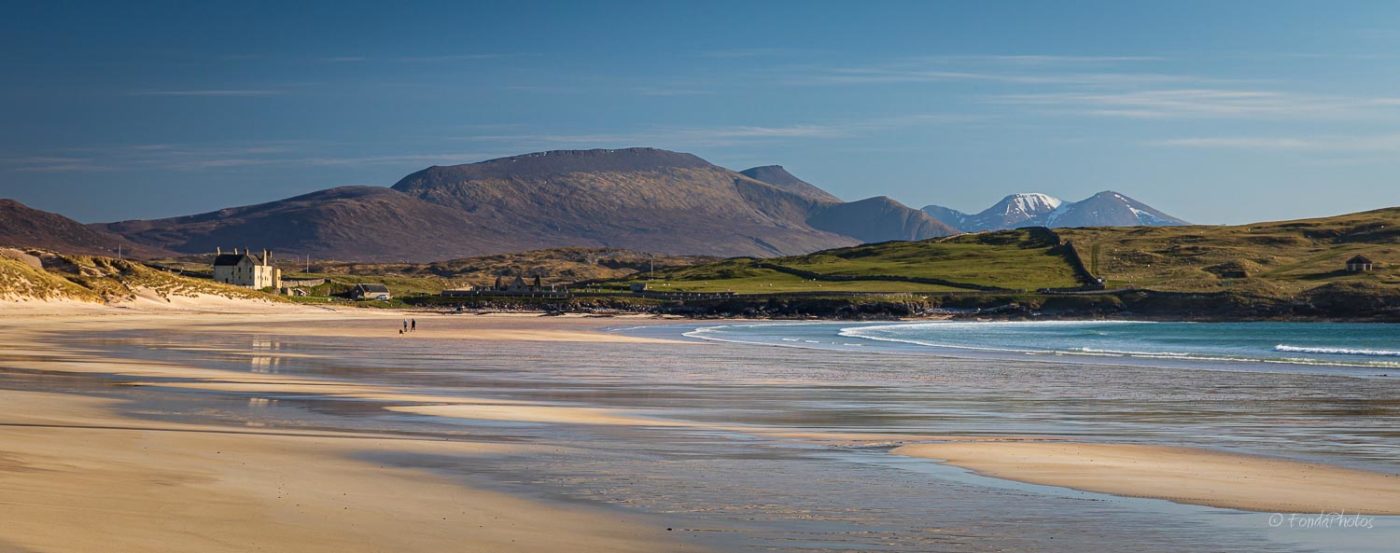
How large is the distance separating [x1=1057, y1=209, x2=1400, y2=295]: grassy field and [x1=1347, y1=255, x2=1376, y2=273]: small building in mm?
960

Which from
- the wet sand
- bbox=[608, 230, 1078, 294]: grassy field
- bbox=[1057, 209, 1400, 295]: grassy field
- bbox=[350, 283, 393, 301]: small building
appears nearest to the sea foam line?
the wet sand

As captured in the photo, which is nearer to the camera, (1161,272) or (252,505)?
(252,505)

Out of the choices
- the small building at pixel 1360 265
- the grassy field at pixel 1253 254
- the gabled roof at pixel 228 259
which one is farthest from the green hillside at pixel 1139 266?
the gabled roof at pixel 228 259

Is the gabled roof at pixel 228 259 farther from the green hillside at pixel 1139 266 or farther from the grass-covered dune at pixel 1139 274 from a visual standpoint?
the green hillside at pixel 1139 266

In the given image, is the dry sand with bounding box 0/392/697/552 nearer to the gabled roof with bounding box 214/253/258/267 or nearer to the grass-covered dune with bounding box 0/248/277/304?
the grass-covered dune with bounding box 0/248/277/304

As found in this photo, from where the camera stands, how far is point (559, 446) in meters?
18.9

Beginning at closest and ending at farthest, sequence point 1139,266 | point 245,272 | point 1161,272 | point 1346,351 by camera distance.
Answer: point 1346,351 → point 245,272 → point 1161,272 → point 1139,266

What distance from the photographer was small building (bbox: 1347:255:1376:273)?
140 m

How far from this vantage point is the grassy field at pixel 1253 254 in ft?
445

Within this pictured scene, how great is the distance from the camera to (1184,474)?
1620cm

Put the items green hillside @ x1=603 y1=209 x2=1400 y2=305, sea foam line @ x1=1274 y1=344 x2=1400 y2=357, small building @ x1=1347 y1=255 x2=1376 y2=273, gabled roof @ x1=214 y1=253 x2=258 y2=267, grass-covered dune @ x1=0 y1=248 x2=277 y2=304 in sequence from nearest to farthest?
sea foam line @ x1=1274 y1=344 x2=1400 y2=357 → grass-covered dune @ x1=0 y1=248 x2=277 y2=304 → green hillside @ x1=603 y1=209 x2=1400 y2=305 → small building @ x1=1347 y1=255 x2=1376 y2=273 → gabled roof @ x1=214 y1=253 x2=258 y2=267

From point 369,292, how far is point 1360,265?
116065 millimetres

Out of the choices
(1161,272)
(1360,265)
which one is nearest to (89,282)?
(1161,272)

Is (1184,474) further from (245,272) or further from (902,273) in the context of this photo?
(902,273)
